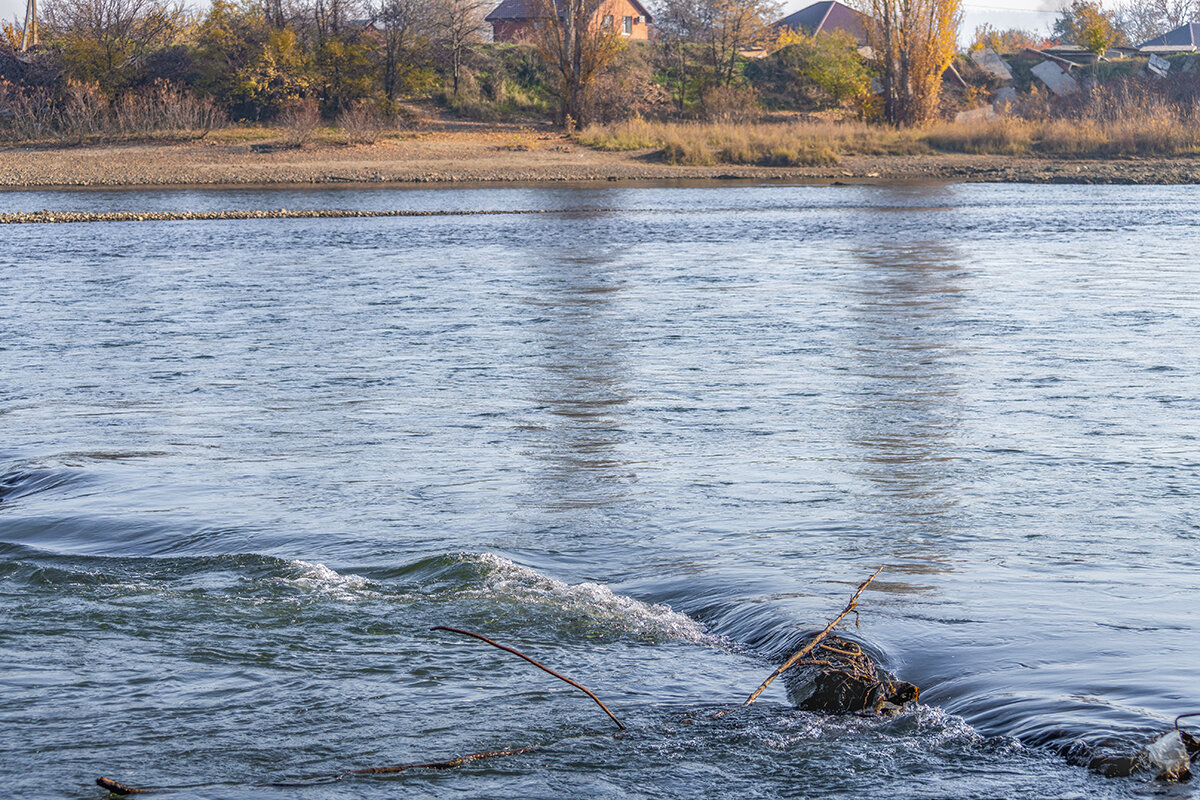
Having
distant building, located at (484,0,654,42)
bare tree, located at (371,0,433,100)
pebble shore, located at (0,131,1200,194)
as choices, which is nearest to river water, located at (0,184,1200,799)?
pebble shore, located at (0,131,1200,194)

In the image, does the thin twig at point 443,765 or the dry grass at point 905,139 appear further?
the dry grass at point 905,139

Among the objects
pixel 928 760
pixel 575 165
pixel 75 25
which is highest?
pixel 75 25

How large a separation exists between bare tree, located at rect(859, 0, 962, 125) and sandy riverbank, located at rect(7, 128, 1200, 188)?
12.4 ft

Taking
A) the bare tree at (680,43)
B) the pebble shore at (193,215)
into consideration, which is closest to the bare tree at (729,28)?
the bare tree at (680,43)

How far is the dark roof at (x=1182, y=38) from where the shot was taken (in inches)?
2785

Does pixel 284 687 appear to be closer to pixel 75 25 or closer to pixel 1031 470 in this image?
pixel 1031 470

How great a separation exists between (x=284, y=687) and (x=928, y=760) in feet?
7.76

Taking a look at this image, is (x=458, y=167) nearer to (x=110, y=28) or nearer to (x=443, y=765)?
(x=110, y=28)

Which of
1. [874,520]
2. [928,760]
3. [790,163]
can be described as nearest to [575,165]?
[790,163]

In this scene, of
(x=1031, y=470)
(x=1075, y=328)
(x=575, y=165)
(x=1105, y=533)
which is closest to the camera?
(x=1105, y=533)

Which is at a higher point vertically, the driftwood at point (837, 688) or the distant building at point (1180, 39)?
the distant building at point (1180, 39)

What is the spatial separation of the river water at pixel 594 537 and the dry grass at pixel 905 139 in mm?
27344

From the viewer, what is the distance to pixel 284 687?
16.1 ft

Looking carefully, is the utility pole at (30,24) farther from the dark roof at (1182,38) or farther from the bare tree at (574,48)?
the dark roof at (1182,38)
